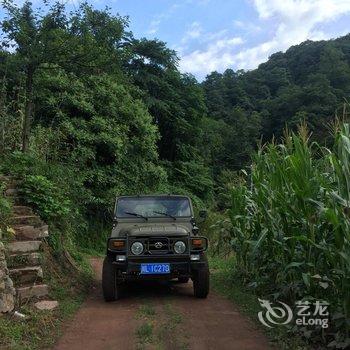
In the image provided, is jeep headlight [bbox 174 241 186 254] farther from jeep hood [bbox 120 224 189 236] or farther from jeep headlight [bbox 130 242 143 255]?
jeep headlight [bbox 130 242 143 255]

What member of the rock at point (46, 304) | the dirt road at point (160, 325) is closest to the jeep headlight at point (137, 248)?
the dirt road at point (160, 325)

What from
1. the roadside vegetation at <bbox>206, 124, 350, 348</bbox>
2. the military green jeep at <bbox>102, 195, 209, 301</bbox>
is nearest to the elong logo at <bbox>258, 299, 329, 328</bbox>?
the roadside vegetation at <bbox>206, 124, 350, 348</bbox>

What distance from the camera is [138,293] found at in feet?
26.7

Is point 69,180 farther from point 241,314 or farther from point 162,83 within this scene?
point 162,83

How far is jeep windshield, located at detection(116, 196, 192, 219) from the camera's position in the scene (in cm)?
841

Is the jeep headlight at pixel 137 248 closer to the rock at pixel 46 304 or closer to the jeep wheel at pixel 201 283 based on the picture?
the jeep wheel at pixel 201 283

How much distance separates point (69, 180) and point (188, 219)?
4.73 metres

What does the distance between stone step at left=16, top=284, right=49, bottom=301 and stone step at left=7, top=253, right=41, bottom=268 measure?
0.41 m

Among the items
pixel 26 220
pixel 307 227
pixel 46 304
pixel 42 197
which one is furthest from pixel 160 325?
pixel 42 197

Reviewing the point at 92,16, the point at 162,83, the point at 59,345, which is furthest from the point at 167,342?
the point at 162,83

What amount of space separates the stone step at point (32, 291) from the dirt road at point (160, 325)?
62cm

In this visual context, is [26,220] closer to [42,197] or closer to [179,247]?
[42,197]

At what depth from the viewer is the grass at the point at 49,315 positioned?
5.20m

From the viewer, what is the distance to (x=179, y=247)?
7336 mm
